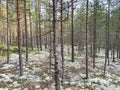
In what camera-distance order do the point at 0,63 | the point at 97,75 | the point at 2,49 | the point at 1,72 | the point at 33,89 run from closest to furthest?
the point at 33,89
the point at 1,72
the point at 97,75
the point at 0,63
the point at 2,49

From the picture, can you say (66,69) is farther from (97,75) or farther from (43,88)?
(43,88)

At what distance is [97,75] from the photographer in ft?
81.5

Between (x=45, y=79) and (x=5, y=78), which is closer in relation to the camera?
(x=5, y=78)

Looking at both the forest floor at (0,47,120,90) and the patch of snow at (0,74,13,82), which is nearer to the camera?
the forest floor at (0,47,120,90)

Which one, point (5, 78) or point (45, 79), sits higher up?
point (5, 78)

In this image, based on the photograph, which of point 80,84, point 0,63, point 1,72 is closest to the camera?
point 80,84

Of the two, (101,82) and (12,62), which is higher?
(12,62)

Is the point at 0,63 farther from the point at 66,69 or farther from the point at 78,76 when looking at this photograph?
the point at 78,76

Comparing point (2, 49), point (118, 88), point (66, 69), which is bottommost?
point (118, 88)

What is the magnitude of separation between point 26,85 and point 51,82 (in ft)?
8.34

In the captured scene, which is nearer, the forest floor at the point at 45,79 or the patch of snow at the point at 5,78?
the forest floor at the point at 45,79

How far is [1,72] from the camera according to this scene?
22.9 m

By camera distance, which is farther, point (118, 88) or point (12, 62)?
point (12, 62)

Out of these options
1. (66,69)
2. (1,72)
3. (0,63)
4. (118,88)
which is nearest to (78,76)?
(66,69)
